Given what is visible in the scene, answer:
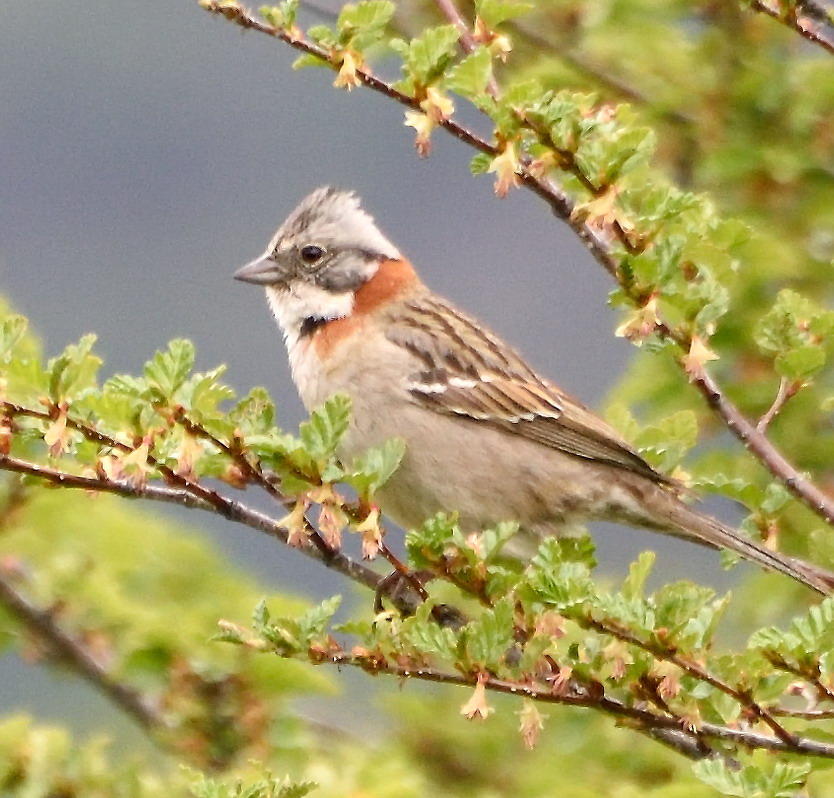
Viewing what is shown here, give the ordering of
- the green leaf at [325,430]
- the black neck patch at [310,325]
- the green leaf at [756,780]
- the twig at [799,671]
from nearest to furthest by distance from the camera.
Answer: the green leaf at [756,780] → the twig at [799,671] → the green leaf at [325,430] → the black neck patch at [310,325]

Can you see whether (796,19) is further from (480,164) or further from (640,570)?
(640,570)

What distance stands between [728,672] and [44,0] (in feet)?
222

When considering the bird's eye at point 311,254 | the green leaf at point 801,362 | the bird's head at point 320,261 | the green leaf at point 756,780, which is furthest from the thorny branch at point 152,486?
the bird's eye at point 311,254

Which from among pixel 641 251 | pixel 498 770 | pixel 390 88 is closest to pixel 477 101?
pixel 390 88

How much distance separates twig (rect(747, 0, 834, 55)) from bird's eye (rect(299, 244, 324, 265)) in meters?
2.07

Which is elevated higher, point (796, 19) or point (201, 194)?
point (201, 194)

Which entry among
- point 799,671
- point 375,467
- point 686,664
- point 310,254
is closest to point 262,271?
point 310,254

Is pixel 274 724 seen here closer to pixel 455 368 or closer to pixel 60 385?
pixel 455 368

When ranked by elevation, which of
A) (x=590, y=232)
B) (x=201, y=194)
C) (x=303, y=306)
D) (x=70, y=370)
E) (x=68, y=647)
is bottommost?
(x=68, y=647)

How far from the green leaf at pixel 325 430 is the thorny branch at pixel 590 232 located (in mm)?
769

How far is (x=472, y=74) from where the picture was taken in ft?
11.2

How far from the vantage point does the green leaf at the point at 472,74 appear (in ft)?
11.0

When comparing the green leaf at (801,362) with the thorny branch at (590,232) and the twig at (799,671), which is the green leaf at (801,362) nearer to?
the thorny branch at (590,232)

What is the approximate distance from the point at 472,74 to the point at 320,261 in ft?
6.93
